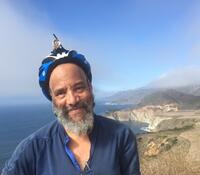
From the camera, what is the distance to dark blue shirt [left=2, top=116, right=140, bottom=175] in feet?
9.12

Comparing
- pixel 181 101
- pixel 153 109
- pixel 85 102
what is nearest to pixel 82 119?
pixel 85 102

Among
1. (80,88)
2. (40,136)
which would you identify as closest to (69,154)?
(40,136)

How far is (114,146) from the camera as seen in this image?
2982mm

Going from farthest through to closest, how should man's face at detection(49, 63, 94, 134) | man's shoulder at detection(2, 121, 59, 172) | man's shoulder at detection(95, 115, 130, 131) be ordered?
man's shoulder at detection(95, 115, 130, 131) → man's face at detection(49, 63, 94, 134) → man's shoulder at detection(2, 121, 59, 172)

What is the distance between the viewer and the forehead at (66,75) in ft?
9.50

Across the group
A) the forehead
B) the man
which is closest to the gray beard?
the man

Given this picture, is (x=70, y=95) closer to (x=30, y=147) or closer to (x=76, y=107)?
(x=76, y=107)

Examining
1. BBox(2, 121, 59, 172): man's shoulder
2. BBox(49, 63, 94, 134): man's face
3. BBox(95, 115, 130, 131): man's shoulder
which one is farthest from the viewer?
BBox(95, 115, 130, 131): man's shoulder

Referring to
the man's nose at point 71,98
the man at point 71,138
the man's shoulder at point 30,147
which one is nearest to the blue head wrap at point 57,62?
the man at point 71,138

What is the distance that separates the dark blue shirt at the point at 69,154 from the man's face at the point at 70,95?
14cm

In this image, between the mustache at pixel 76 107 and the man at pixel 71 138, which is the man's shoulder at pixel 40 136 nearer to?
the man at pixel 71 138

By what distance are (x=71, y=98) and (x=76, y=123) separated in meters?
0.22

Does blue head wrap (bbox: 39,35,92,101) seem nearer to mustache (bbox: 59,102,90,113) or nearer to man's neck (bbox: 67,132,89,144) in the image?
mustache (bbox: 59,102,90,113)

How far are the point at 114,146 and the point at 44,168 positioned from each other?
1.98 feet
